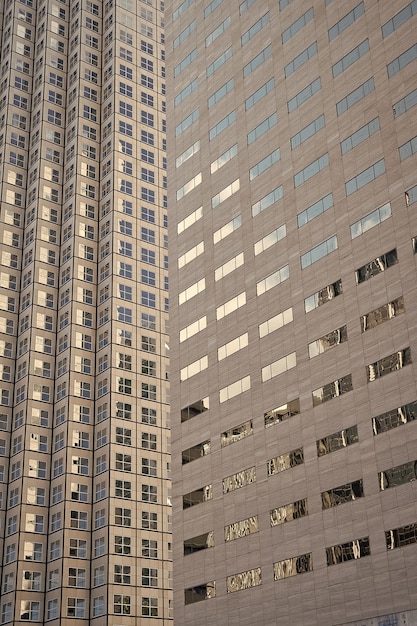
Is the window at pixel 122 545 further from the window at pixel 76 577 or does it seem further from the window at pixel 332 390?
the window at pixel 332 390

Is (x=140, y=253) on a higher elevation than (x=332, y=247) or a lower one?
higher

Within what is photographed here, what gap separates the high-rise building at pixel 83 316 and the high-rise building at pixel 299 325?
111ft

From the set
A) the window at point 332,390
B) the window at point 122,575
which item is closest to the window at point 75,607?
the window at point 122,575

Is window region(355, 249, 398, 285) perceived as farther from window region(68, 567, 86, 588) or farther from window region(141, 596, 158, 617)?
window region(68, 567, 86, 588)

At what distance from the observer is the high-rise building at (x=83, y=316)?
112 metres

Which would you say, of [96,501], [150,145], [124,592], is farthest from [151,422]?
[150,145]

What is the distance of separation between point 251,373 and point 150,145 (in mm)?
70934

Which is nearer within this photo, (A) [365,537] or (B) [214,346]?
(A) [365,537]

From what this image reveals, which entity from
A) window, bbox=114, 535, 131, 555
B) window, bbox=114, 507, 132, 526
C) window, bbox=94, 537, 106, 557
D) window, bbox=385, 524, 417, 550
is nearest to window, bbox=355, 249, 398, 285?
window, bbox=385, 524, 417, 550

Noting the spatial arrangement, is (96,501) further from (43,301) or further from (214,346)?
(214,346)

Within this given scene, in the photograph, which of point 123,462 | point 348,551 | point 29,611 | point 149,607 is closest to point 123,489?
point 123,462

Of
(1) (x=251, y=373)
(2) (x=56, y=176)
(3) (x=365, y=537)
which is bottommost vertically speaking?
(3) (x=365, y=537)

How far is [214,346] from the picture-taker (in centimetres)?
8206

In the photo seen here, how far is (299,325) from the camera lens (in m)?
73.1
